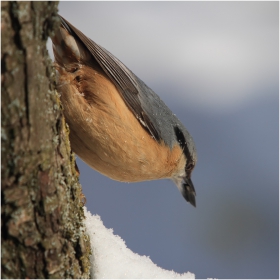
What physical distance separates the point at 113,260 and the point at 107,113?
0.80m

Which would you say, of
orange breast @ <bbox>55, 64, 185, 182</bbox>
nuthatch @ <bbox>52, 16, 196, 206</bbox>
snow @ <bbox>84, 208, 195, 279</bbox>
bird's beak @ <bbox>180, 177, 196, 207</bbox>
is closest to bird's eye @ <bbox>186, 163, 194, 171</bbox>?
bird's beak @ <bbox>180, 177, 196, 207</bbox>

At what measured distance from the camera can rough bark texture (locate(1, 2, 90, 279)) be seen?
4.67ft

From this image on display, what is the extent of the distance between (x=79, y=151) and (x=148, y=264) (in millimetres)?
724

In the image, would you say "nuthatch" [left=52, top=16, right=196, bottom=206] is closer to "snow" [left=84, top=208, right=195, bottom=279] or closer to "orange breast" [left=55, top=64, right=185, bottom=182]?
"orange breast" [left=55, top=64, right=185, bottom=182]

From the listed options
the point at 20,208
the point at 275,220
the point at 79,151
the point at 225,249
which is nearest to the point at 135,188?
the point at 225,249

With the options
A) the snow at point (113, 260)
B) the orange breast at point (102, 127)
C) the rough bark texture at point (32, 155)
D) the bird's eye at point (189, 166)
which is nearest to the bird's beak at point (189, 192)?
the bird's eye at point (189, 166)

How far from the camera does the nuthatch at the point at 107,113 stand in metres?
2.44

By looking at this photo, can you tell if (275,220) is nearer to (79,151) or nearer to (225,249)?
(225,249)

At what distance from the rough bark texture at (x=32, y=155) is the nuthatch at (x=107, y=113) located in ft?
2.35

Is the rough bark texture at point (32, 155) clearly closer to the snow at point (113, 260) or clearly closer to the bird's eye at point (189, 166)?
the snow at point (113, 260)

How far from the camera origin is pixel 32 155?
1518 mm

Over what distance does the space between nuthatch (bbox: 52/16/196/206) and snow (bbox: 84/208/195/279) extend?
0.40 metres

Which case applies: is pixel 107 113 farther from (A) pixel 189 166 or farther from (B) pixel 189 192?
(B) pixel 189 192

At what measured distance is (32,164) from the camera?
1.53 metres
